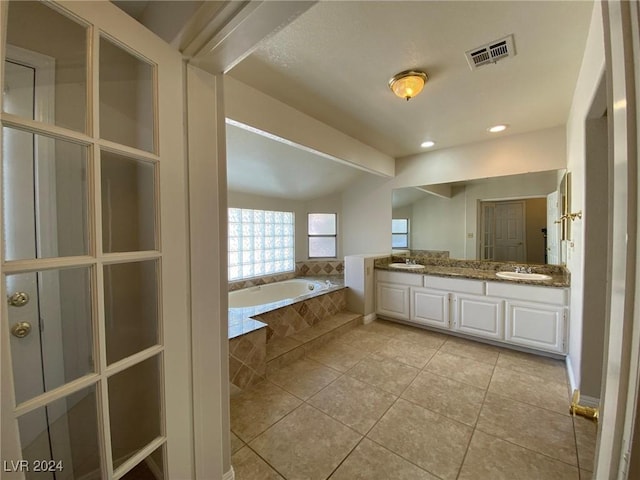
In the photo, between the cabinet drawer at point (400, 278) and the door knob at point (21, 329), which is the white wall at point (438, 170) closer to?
the cabinet drawer at point (400, 278)

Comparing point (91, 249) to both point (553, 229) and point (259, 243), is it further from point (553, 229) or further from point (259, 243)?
point (553, 229)

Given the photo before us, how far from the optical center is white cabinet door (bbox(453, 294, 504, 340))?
2.63 meters

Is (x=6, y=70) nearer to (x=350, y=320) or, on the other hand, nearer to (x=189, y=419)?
(x=189, y=419)

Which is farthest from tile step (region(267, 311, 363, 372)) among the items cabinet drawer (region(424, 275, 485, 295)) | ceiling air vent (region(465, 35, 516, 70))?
ceiling air vent (region(465, 35, 516, 70))

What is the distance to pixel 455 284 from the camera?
9.48 feet

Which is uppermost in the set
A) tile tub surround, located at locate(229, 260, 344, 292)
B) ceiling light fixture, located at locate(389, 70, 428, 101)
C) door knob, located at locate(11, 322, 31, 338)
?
ceiling light fixture, located at locate(389, 70, 428, 101)

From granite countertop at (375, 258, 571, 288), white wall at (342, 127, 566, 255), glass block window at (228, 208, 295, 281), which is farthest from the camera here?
glass block window at (228, 208, 295, 281)

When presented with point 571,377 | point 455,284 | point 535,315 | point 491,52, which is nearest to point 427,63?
point 491,52

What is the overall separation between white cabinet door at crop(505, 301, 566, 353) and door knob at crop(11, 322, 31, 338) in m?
3.38

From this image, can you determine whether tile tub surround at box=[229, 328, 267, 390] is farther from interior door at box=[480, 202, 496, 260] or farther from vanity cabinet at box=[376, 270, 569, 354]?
interior door at box=[480, 202, 496, 260]

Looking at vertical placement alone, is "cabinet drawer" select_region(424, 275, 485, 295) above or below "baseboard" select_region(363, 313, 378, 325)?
above

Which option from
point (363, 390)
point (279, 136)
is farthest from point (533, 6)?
point (363, 390)

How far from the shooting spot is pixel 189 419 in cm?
102

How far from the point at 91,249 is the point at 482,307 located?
3.23 metres
